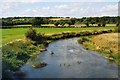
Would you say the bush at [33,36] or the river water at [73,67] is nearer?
the river water at [73,67]

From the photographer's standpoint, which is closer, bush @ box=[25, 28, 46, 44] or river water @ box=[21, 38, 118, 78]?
river water @ box=[21, 38, 118, 78]

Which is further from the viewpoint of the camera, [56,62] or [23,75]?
[56,62]

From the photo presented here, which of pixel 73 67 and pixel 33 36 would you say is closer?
pixel 73 67

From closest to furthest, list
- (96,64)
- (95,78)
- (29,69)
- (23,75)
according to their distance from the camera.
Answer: (95,78), (23,75), (29,69), (96,64)

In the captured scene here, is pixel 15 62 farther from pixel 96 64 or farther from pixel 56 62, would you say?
pixel 96 64

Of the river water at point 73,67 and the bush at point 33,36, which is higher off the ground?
the bush at point 33,36

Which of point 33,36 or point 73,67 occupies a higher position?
point 33,36

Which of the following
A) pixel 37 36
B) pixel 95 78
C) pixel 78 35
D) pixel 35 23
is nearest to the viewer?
pixel 95 78

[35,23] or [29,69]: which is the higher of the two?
[35,23]

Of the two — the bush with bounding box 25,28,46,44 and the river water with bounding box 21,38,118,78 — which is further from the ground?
the bush with bounding box 25,28,46,44

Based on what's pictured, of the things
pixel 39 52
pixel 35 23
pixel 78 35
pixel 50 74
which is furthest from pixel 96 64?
pixel 35 23
